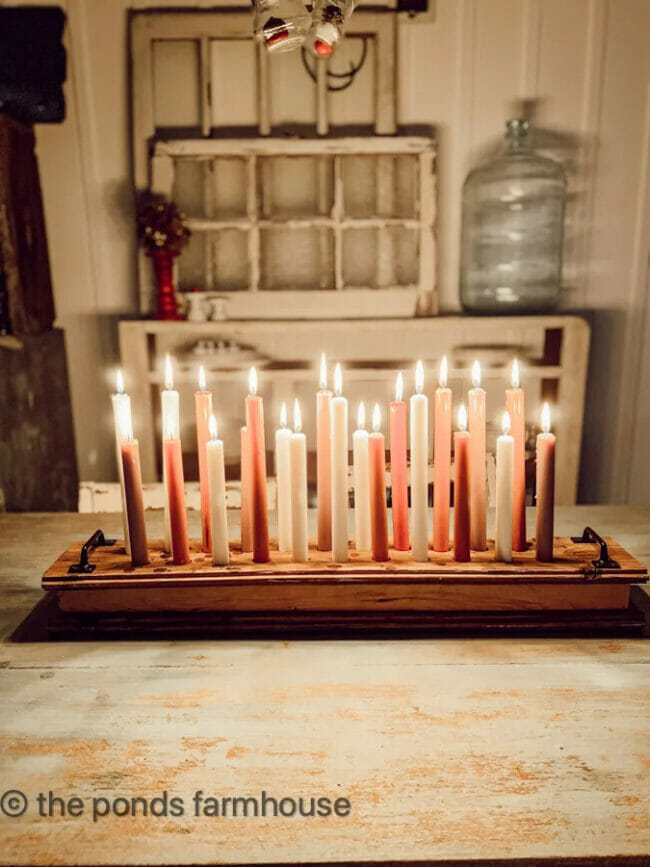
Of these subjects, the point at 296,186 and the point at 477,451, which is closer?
the point at 477,451

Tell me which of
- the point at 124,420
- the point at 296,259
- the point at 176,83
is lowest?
the point at 124,420

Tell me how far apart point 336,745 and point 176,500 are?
1.32ft

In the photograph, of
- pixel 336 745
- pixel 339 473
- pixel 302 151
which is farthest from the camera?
pixel 302 151

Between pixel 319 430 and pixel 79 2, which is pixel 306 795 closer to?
pixel 319 430

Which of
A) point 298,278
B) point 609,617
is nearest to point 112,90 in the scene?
point 298,278

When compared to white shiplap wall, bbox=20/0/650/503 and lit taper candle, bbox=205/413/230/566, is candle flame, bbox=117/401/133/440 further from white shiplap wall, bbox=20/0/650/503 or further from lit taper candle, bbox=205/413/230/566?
white shiplap wall, bbox=20/0/650/503

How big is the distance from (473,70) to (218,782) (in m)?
2.92

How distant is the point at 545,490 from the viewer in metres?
0.96

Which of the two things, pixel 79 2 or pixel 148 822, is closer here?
pixel 148 822

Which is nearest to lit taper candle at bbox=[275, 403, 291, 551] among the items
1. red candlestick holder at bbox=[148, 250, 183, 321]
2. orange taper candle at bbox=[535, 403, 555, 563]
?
orange taper candle at bbox=[535, 403, 555, 563]

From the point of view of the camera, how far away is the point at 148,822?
630mm

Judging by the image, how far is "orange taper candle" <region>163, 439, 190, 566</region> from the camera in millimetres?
965

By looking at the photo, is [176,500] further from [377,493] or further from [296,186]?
[296,186]

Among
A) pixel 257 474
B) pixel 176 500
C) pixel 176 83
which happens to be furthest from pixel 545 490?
pixel 176 83
